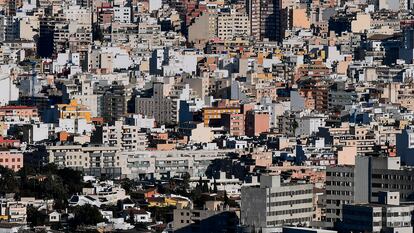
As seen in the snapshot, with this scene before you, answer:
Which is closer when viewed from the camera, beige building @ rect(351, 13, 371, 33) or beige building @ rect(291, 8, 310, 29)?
beige building @ rect(351, 13, 371, 33)

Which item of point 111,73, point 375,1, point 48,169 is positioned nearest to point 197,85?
point 111,73

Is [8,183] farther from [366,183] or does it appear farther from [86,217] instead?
[366,183]

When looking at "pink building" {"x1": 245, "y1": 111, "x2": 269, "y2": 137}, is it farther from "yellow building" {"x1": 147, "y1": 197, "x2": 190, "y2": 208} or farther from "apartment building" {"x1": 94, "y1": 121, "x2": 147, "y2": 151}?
"yellow building" {"x1": 147, "y1": 197, "x2": 190, "y2": 208}

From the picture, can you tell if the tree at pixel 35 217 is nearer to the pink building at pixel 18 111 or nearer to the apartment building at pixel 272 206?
the apartment building at pixel 272 206

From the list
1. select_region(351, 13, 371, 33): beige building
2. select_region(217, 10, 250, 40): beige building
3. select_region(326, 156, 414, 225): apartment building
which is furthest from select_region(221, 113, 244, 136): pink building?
select_region(351, 13, 371, 33): beige building

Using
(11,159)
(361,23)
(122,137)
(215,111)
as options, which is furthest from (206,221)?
(361,23)

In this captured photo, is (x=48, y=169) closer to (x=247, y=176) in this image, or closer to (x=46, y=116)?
(x=247, y=176)
